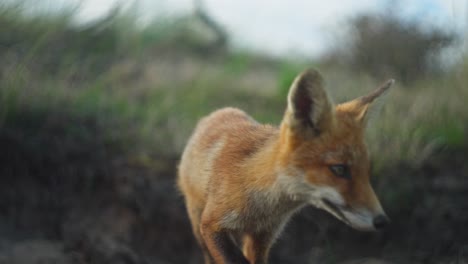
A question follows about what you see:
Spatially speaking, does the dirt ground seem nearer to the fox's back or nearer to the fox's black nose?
the fox's back

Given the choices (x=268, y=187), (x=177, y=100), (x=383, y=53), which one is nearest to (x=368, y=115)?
(x=268, y=187)

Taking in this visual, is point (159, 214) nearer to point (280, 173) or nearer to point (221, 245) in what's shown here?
point (221, 245)

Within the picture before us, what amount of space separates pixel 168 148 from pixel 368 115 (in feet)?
13.3

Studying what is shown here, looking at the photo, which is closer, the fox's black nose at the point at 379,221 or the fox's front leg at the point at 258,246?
the fox's black nose at the point at 379,221

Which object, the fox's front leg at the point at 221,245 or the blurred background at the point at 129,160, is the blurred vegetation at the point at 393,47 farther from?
the fox's front leg at the point at 221,245

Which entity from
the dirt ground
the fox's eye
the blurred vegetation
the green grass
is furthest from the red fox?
the blurred vegetation

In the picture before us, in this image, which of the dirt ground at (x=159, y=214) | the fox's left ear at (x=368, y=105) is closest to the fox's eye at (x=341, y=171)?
the fox's left ear at (x=368, y=105)

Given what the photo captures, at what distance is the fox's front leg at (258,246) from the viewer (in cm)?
464

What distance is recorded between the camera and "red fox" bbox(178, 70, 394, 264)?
12.3 ft

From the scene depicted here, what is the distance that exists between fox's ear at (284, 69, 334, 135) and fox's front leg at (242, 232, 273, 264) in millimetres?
1044

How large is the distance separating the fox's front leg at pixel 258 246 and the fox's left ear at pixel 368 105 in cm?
115

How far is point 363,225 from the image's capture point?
3594 millimetres

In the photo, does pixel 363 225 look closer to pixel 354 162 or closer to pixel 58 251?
pixel 354 162

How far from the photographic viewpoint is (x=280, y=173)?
409cm
